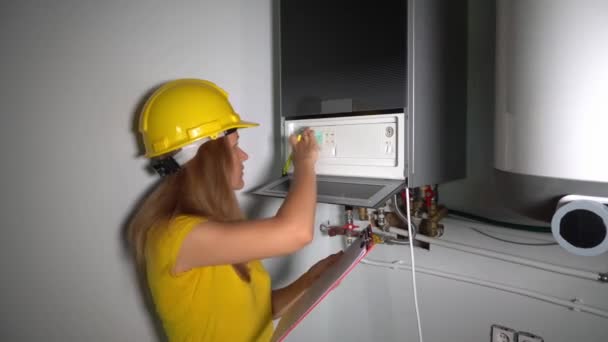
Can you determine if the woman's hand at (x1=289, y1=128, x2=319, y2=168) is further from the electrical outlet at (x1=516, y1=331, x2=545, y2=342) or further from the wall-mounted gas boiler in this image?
the electrical outlet at (x1=516, y1=331, x2=545, y2=342)

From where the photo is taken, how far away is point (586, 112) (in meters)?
0.54

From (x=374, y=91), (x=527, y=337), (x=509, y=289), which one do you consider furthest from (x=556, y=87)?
(x=527, y=337)

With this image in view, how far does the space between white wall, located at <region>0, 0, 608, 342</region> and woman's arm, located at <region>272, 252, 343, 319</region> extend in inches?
12.0

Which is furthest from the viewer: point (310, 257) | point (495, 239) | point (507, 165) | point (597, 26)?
point (310, 257)

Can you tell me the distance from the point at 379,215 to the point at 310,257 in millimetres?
390

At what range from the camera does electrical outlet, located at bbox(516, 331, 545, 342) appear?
97cm

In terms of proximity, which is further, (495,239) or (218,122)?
(495,239)

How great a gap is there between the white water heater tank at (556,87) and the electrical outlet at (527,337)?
2.16ft

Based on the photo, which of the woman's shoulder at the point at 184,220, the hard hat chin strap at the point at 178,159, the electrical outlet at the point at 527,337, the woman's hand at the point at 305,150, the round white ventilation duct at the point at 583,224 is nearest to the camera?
the round white ventilation duct at the point at 583,224

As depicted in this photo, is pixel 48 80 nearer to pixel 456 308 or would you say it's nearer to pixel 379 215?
pixel 379 215

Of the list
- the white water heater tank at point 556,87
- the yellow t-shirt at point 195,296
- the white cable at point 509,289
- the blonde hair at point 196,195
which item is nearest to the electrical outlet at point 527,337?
the white cable at point 509,289

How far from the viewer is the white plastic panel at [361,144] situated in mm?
837

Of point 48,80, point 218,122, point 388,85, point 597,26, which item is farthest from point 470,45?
point 48,80

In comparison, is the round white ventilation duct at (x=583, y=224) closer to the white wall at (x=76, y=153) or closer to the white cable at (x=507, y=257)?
the white cable at (x=507, y=257)
